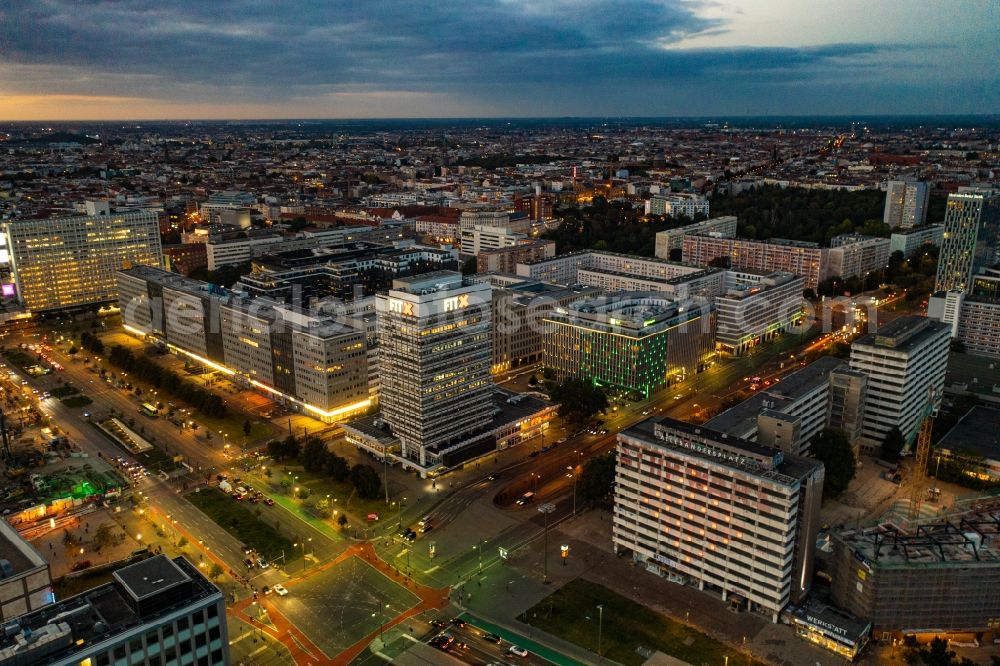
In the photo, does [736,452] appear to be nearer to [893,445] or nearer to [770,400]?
[770,400]

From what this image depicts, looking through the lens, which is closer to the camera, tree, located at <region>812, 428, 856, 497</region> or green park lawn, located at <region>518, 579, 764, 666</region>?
green park lawn, located at <region>518, 579, 764, 666</region>

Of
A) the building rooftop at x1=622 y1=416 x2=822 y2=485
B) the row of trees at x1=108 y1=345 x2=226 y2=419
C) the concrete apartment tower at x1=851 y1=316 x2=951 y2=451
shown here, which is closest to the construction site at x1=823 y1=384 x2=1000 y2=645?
the building rooftop at x1=622 y1=416 x2=822 y2=485

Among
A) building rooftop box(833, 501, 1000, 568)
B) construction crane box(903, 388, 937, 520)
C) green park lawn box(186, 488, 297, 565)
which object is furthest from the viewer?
construction crane box(903, 388, 937, 520)

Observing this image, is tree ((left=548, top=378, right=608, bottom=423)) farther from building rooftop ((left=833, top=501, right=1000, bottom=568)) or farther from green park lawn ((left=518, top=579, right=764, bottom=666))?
building rooftop ((left=833, top=501, right=1000, bottom=568))

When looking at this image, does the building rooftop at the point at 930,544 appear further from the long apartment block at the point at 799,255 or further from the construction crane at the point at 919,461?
the long apartment block at the point at 799,255

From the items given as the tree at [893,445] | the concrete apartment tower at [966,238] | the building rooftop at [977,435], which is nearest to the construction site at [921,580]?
the building rooftop at [977,435]

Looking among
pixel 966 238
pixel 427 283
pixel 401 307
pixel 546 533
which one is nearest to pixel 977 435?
pixel 546 533

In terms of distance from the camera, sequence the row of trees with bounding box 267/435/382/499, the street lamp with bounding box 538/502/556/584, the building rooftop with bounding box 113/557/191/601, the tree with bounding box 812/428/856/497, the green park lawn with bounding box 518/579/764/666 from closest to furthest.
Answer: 1. the building rooftop with bounding box 113/557/191/601
2. the green park lawn with bounding box 518/579/764/666
3. the street lamp with bounding box 538/502/556/584
4. the tree with bounding box 812/428/856/497
5. the row of trees with bounding box 267/435/382/499
